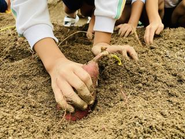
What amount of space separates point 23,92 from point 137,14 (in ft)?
3.54

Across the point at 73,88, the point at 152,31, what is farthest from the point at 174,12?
the point at 73,88

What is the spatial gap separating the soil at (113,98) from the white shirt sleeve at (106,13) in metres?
0.18

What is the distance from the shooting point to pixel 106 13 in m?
1.51

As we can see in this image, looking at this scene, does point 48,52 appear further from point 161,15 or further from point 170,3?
point 170,3

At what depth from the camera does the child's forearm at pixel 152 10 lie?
195 centimetres

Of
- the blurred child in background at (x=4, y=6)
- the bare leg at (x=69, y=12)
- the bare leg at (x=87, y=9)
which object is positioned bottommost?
the blurred child in background at (x=4, y=6)

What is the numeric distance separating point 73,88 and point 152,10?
112 centimetres

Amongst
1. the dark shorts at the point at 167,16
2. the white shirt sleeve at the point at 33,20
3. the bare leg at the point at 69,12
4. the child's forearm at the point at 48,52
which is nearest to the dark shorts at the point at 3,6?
the bare leg at the point at 69,12

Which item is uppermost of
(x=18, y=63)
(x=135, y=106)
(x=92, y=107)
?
(x=135, y=106)

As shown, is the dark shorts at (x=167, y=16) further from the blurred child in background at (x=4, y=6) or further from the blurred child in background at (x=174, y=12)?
the blurred child in background at (x=4, y=6)

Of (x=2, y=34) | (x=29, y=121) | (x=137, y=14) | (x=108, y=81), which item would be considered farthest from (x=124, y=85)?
(x=2, y=34)

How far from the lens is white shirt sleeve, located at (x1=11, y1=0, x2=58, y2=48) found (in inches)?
55.0

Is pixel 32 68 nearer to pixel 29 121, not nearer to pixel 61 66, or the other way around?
pixel 61 66

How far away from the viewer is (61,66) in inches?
47.5
